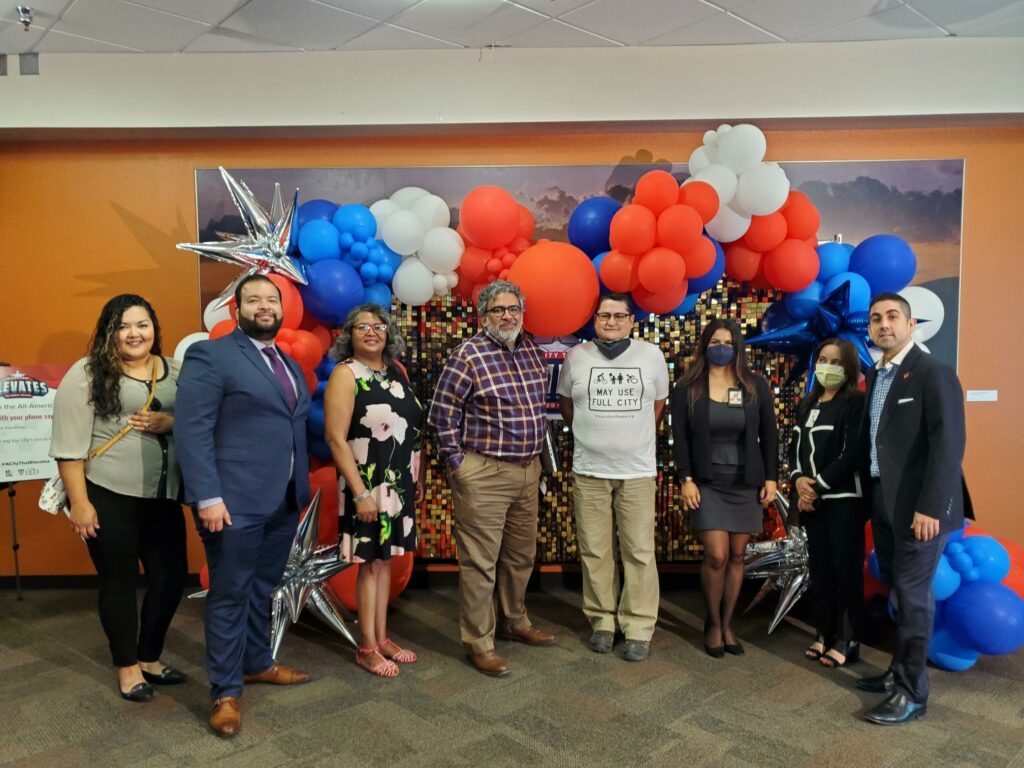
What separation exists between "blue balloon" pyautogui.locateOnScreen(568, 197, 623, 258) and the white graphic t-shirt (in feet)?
1.71

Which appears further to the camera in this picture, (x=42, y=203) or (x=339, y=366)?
(x=42, y=203)

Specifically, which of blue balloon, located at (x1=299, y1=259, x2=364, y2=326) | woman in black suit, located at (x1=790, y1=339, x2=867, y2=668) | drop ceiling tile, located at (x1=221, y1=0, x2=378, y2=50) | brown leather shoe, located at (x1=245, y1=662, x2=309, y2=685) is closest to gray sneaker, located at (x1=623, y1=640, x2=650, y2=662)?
woman in black suit, located at (x1=790, y1=339, x2=867, y2=668)

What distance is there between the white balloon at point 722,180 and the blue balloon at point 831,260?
0.62 metres

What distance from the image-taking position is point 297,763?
7.39ft

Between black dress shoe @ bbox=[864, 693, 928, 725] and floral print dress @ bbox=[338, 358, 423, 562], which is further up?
floral print dress @ bbox=[338, 358, 423, 562]

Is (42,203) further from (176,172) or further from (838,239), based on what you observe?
(838,239)

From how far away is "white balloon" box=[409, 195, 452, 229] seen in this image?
331cm

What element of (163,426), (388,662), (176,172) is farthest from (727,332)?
(176,172)

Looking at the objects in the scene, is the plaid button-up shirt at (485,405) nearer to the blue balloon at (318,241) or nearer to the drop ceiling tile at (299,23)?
the blue balloon at (318,241)

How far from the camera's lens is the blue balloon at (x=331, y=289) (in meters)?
3.10

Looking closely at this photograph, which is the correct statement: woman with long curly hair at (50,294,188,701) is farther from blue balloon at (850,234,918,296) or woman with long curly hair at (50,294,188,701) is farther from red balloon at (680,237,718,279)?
blue balloon at (850,234,918,296)

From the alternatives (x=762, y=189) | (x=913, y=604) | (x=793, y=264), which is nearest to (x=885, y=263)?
(x=793, y=264)

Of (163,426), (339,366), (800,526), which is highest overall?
(339,366)

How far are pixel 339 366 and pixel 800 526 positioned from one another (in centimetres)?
220
